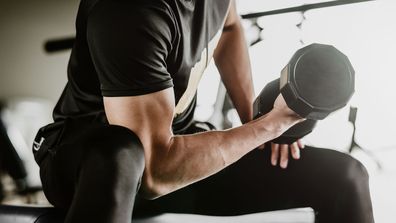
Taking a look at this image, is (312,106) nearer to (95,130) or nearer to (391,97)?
(95,130)

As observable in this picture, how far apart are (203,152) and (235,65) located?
1.54 ft

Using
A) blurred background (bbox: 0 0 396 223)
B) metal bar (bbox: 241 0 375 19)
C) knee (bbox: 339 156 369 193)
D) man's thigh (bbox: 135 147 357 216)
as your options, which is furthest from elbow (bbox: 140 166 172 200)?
metal bar (bbox: 241 0 375 19)

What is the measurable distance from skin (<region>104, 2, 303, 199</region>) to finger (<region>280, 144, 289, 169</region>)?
0.11 meters

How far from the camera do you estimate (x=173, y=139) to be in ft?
2.29

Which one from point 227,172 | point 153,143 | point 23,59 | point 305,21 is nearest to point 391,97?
point 305,21

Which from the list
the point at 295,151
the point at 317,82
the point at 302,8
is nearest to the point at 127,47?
the point at 317,82

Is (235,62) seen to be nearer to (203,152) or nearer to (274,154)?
(274,154)

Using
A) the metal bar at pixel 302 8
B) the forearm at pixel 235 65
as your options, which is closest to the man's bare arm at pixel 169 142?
the forearm at pixel 235 65

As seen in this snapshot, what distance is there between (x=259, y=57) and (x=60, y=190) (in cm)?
146

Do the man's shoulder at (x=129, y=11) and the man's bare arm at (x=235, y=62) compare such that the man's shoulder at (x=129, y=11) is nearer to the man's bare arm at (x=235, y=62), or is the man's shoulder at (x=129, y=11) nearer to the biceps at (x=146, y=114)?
the biceps at (x=146, y=114)

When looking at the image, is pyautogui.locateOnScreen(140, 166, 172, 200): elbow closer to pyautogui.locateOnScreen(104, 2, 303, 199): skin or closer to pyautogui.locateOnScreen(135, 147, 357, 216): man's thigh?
Result: pyautogui.locateOnScreen(104, 2, 303, 199): skin

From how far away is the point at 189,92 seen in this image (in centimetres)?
89

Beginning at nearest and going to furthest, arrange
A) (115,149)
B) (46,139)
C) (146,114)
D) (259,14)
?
1. (115,149)
2. (146,114)
3. (46,139)
4. (259,14)

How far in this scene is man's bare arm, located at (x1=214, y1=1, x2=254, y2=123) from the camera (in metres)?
1.09
